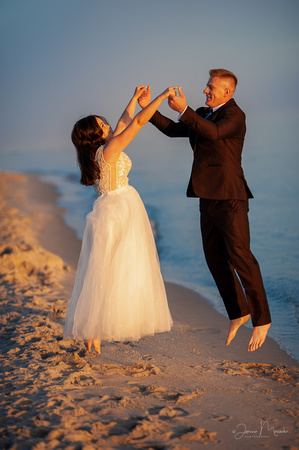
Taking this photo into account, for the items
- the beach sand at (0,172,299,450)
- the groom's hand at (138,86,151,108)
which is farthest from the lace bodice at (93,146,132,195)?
the beach sand at (0,172,299,450)

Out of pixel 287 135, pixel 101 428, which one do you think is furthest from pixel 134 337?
pixel 287 135

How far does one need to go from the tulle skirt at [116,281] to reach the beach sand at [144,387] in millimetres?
312

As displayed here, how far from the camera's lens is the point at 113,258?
175 inches

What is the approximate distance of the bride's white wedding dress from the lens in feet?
14.4

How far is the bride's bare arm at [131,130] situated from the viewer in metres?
4.18

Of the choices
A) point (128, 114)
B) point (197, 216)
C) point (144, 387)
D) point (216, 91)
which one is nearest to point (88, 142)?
point (128, 114)

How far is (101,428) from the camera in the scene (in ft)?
9.93

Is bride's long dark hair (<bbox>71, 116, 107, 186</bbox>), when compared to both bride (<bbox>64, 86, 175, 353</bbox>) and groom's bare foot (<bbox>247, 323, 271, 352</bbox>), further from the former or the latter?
groom's bare foot (<bbox>247, 323, 271, 352</bbox>)

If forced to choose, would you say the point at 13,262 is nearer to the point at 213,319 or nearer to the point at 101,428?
the point at 213,319

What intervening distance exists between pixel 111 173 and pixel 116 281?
0.97 meters

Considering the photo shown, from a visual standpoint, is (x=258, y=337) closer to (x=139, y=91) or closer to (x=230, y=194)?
(x=230, y=194)

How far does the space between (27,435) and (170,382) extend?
132cm

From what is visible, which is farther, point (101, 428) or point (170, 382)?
point (170, 382)
